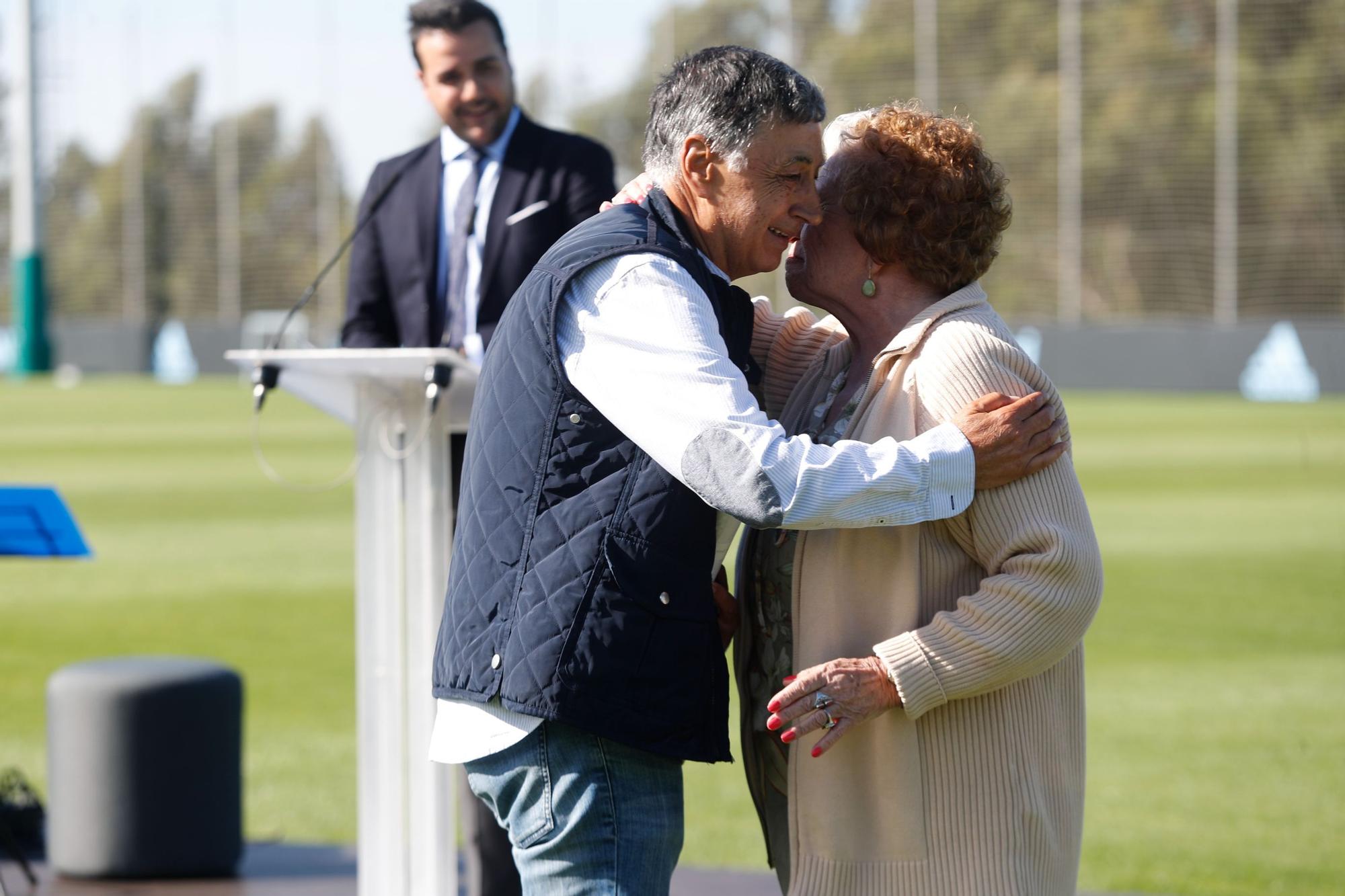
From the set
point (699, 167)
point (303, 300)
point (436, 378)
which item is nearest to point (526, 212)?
point (303, 300)

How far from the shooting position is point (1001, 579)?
2.52 meters

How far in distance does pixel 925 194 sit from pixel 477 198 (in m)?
1.93

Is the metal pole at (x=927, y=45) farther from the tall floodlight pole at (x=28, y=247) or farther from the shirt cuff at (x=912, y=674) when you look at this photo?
the shirt cuff at (x=912, y=674)

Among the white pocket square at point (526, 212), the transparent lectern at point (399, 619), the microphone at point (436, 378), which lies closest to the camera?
the microphone at point (436, 378)

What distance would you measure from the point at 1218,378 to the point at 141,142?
29.3m

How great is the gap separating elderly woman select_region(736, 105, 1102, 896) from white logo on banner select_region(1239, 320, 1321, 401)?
26.7 m

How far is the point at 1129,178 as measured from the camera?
3516 cm

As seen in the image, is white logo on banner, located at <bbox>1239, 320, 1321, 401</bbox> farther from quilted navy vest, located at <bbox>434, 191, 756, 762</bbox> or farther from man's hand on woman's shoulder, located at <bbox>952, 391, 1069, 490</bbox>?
quilted navy vest, located at <bbox>434, 191, 756, 762</bbox>

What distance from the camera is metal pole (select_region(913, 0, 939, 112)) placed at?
37812 millimetres

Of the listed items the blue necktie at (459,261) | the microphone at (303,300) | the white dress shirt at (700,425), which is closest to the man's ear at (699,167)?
the white dress shirt at (700,425)

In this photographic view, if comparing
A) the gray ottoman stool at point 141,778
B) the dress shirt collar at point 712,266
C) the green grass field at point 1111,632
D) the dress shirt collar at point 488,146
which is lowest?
the green grass field at point 1111,632

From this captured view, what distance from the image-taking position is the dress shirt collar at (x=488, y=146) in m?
4.36

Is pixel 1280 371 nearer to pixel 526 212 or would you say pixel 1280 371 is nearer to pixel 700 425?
pixel 526 212

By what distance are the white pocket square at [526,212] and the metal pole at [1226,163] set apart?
30.5 meters
